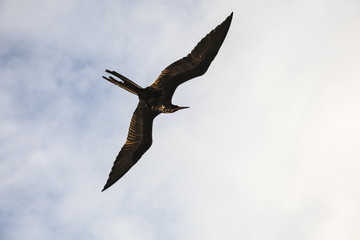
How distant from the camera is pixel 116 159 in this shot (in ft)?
33.1

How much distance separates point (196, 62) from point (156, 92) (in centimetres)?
158

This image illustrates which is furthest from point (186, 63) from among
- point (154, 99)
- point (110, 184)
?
point (110, 184)

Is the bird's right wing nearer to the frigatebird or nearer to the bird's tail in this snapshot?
the frigatebird

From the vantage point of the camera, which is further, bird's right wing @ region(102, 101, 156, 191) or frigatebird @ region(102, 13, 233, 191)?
bird's right wing @ region(102, 101, 156, 191)

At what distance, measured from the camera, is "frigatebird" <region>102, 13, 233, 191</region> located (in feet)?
29.0

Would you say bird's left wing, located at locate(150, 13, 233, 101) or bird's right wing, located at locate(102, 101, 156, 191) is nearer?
bird's left wing, located at locate(150, 13, 233, 101)

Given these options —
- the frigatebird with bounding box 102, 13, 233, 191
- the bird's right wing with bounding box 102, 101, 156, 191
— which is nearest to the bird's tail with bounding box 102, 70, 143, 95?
the frigatebird with bounding box 102, 13, 233, 191

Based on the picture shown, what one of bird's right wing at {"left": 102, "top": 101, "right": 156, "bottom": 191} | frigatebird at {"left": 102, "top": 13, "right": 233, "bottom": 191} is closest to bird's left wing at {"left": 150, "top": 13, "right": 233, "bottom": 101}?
frigatebird at {"left": 102, "top": 13, "right": 233, "bottom": 191}

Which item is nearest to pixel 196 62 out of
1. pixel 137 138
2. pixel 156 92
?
pixel 156 92

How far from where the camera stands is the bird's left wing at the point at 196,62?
8.76 m

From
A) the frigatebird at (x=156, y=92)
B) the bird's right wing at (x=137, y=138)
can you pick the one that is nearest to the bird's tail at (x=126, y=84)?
the frigatebird at (x=156, y=92)

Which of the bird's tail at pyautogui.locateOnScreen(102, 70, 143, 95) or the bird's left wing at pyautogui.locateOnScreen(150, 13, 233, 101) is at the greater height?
the bird's tail at pyautogui.locateOnScreen(102, 70, 143, 95)

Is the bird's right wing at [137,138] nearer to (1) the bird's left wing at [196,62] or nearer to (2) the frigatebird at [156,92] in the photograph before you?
(2) the frigatebird at [156,92]

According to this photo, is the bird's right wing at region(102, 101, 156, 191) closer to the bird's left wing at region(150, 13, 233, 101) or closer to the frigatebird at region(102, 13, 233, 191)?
the frigatebird at region(102, 13, 233, 191)
